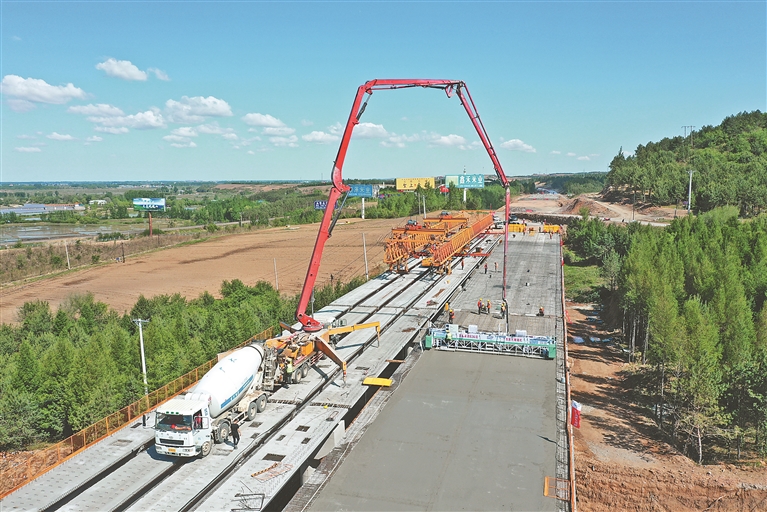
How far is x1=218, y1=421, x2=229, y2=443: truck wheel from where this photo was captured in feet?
73.8

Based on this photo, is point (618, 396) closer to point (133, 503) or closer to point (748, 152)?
point (133, 503)

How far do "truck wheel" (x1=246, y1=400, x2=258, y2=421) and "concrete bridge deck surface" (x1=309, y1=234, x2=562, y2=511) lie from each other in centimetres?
548

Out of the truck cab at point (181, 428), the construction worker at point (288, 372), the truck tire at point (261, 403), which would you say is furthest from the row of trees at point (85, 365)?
the truck cab at point (181, 428)

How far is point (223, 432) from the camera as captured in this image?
22.7 metres

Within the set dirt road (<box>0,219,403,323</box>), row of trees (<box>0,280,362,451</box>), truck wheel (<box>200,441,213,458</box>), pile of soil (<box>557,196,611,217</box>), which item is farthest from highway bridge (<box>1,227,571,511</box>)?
pile of soil (<box>557,196,611,217</box>)

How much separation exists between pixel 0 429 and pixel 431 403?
2283cm

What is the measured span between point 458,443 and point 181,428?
1129 centimetres

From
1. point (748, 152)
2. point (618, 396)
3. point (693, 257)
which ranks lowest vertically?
point (618, 396)

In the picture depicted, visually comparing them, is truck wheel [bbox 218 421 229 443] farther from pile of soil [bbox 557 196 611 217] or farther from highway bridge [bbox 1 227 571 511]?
pile of soil [bbox 557 196 611 217]

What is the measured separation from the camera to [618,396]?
39250 mm

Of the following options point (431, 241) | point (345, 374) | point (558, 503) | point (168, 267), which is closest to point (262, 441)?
point (345, 374)

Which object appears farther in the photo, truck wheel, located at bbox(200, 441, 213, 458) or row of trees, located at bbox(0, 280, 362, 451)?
row of trees, located at bbox(0, 280, 362, 451)

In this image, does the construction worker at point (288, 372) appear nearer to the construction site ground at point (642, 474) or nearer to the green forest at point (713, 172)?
the construction site ground at point (642, 474)

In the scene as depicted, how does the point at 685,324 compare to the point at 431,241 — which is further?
the point at 431,241
